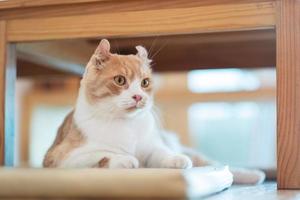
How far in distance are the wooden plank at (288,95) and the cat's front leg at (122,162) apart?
266 millimetres

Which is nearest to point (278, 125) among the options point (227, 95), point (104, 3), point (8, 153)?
point (104, 3)

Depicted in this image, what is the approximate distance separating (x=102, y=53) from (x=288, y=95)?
1.18 feet

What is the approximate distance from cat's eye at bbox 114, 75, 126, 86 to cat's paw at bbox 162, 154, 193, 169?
0.17m

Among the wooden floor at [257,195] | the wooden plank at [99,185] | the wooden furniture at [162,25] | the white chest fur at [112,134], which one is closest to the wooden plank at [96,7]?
the wooden furniture at [162,25]

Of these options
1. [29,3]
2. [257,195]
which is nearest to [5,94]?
[29,3]

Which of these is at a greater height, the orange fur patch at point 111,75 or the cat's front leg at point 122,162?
the orange fur patch at point 111,75

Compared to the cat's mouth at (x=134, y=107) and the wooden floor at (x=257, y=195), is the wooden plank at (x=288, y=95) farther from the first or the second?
the cat's mouth at (x=134, y=107)

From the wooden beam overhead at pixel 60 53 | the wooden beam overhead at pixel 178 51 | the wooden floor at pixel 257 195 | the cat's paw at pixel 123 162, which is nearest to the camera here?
the wooden floor at pixel 257 195

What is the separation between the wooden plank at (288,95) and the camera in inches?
37.4

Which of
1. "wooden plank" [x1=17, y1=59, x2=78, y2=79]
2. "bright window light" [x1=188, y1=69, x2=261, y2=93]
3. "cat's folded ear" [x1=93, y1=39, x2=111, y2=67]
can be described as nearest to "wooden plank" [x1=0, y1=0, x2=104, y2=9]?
"cat's folded ear" [x1=93, y1=39, x2=111, y2=67]

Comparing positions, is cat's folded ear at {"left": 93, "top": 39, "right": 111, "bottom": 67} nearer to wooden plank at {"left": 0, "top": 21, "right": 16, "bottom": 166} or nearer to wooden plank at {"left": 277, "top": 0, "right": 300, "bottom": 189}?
wooden plank at {"left": 0, "top": 21, "right": 16, "bottom": 166}

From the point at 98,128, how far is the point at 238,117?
86.9 inches

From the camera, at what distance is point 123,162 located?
93 centimetres

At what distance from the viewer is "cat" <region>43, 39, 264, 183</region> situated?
3.26ft
